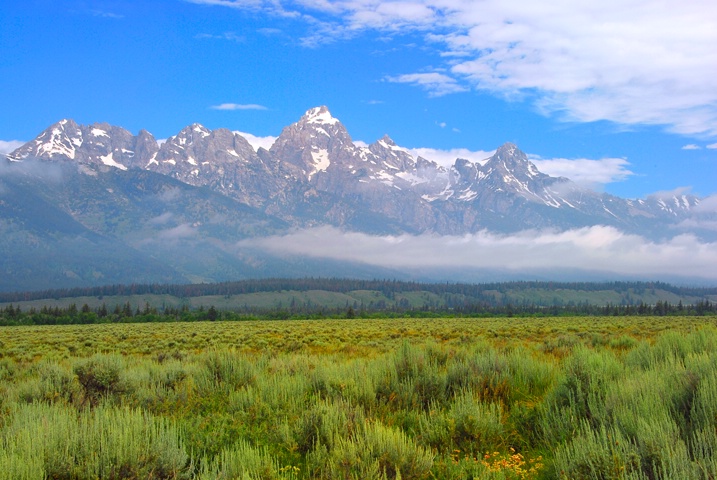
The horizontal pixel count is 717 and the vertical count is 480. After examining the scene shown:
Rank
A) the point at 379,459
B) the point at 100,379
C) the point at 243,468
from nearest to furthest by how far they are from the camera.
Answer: the point at 243,468 → the point at 379,459 → the point at 100,379

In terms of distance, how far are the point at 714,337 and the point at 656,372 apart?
3316 millimetres

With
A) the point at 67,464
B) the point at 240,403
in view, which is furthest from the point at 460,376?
the point at 67,464

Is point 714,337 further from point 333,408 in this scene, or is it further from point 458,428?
point 333,408

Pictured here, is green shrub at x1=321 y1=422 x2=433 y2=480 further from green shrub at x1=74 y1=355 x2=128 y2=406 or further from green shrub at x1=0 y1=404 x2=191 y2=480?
green shrub at x1=74 y1=355 x2=128 y2=406

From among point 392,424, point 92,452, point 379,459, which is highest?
point 92,452

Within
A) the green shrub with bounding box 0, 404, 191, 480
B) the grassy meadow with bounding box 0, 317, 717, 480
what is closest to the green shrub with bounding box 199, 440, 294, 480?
the grassy meadow with bounding box 0, 317, 717, 480

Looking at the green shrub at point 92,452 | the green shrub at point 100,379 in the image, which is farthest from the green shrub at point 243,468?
the green shrub at point 100,379

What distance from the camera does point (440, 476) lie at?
516cm

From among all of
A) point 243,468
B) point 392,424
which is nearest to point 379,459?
point 243,468

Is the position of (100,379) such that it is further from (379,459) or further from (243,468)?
(379,459)

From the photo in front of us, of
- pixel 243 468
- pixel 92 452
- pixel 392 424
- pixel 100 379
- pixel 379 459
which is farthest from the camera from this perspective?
pixel 100 379

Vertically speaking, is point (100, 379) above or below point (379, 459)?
below

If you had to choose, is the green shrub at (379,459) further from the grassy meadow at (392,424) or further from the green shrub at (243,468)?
the green shrub at (243,468)

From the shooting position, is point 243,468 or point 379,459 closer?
point 243,468
